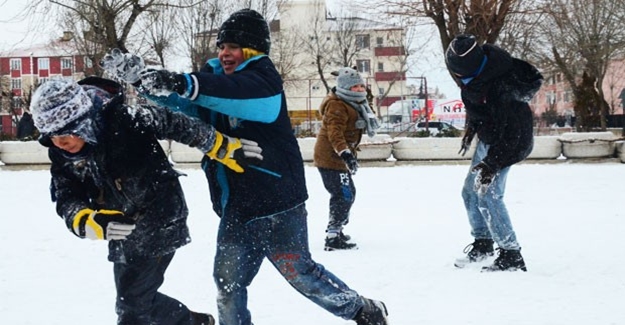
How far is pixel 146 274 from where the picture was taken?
2986 mm

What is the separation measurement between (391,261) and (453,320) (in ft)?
5.36

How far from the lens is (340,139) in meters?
5.85

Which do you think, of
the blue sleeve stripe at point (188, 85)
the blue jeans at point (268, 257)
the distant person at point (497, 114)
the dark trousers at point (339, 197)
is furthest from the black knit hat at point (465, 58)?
the blue sleeve stripe at point (188, 85)

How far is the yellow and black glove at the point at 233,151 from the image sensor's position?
2789 mm

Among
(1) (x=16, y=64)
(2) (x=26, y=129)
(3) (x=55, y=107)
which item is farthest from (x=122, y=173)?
(1) (x=16, y=64)

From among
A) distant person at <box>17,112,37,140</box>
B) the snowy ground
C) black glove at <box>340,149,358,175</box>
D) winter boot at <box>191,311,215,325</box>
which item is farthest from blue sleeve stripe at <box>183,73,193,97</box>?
distant person at <box>17,112,37,140</box>

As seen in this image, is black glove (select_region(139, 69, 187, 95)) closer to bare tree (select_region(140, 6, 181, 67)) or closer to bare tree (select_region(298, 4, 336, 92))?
bare tree (select_region(140, 6, 181, 67))

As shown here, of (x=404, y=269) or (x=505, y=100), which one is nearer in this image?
(x=505, y=100)

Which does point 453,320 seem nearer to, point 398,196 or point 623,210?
point 623,210

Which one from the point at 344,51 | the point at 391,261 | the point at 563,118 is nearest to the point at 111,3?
the point at 391,261

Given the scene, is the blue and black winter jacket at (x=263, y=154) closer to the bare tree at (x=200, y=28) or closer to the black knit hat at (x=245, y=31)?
the black knit hat at (x=245, y=31)

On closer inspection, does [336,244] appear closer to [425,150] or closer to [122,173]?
[122,173]

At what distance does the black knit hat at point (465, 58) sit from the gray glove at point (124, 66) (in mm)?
2667

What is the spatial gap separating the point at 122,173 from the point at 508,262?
2.96 m
